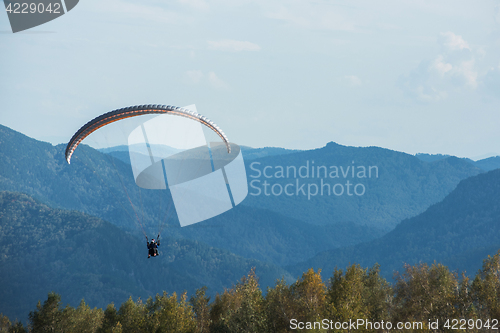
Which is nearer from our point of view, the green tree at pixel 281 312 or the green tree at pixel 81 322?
the green tree at pixel 281 312

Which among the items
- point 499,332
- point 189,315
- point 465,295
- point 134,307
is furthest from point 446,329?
point 134,307

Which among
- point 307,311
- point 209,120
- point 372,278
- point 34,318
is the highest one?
point 209,120

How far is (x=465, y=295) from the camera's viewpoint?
174 ft

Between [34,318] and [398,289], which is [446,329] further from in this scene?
[34,318]

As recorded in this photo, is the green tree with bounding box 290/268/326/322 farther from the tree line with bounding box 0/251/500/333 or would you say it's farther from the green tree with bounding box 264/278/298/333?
the green tree with bounding box 264/278/298/333

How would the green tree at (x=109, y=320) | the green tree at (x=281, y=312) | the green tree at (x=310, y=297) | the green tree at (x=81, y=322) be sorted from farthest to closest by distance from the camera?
1. the green tree at (x=109, y=320)
2. the green tree at (x=81, y=322)
3. the green tree at (x=281, y=312)
4. the green tree at (x=310, y=297)

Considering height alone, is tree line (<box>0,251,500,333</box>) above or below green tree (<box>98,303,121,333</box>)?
above

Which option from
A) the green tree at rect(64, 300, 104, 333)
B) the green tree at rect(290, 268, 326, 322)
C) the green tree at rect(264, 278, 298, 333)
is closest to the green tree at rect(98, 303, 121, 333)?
the green tree at rect(64, 300, 104, 333)

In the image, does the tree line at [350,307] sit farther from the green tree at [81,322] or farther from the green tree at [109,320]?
the green tree at [81,322]

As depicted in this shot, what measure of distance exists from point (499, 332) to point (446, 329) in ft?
16.6

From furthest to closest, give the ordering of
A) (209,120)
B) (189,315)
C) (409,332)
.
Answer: (189,315) → (209,120) → (409,332)

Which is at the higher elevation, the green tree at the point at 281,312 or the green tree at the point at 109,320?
the green tree at the point at 281,312

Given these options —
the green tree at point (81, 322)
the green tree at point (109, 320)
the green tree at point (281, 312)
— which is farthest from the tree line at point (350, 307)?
the green tree at point (81, 322)

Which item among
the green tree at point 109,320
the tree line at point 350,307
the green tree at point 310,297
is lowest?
the green tree at point 109,320
